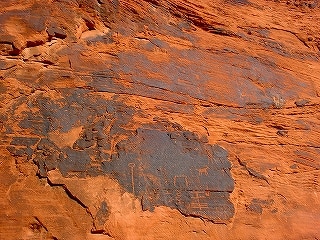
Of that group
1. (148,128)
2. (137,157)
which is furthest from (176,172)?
(148,128)

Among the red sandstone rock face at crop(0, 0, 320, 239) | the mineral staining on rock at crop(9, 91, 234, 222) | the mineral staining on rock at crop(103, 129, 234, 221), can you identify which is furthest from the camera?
the mineral staining on rock at crop(103, 129, 234, 221)

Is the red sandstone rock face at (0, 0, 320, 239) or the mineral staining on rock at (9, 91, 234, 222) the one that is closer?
the red sandstone rock face at (0, 0, 320, 239)

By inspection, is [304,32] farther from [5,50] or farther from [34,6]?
[5,50]

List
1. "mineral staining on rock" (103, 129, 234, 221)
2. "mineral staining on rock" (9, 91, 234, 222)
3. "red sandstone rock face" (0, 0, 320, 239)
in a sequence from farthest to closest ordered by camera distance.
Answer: "mineral staining on rock" (103, 129, 234, 221) < "mineral staining on rock" (9, 91, 234, 222) < "red sandstone rock face" (0, 0, 320, 239)

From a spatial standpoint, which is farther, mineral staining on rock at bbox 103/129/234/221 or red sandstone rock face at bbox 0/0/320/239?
mineral staining on rock at bbox 103/129/234/221

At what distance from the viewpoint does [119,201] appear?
132 inches

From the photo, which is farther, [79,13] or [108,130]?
[79,13]

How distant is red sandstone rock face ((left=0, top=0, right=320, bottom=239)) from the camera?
3283 millimetres

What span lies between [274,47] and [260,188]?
2.54 meters

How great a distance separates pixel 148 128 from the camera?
3916 mm

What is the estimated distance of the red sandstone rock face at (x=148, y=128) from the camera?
10.8 ft

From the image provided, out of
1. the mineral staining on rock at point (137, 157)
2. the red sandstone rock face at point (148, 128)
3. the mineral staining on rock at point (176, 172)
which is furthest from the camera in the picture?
the mineral staining on rock at point (176, 172)

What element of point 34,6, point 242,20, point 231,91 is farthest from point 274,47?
point 34,6

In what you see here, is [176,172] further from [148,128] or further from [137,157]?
[148,128]
